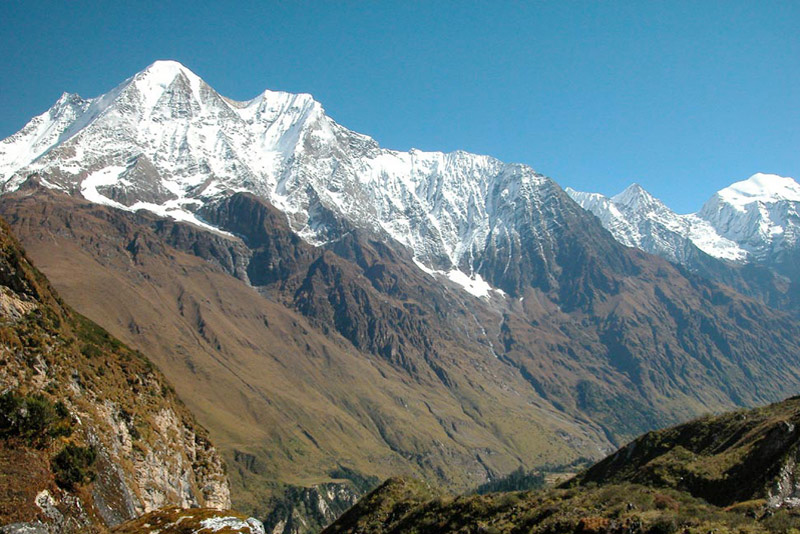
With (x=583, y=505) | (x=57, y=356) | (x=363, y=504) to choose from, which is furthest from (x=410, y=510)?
(x=57, y=356)

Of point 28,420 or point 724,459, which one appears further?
point 724,459

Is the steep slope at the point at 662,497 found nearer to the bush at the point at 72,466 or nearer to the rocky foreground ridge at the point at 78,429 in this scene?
the rocky foreground ridge at the point at 78,429

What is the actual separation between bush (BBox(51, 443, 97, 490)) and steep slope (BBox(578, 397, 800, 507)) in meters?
51.0

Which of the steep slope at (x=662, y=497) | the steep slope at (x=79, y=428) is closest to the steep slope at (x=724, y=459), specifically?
the steep slope at (x=662, y=497)

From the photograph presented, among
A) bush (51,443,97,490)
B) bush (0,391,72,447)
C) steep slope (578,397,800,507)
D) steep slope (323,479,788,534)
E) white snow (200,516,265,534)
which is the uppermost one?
bush (0,391,72,447)

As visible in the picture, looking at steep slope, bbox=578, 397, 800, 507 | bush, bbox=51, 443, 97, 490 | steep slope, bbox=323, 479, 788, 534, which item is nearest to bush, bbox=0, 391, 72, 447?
bush, bbox=51, 443, 97, 490

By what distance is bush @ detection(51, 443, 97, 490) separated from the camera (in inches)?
1558

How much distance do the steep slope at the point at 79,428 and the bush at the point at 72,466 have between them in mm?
68

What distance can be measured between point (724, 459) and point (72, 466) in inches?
2384

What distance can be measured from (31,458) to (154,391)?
39.4 meters

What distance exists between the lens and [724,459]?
205 ft

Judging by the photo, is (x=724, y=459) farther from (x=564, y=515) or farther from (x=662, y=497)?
(x=564, y=515)

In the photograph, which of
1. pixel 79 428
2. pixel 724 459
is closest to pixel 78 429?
pixel 79 428

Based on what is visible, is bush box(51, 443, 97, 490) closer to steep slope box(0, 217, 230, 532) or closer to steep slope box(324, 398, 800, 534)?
steep slope box(0, 217, 230, 532)
